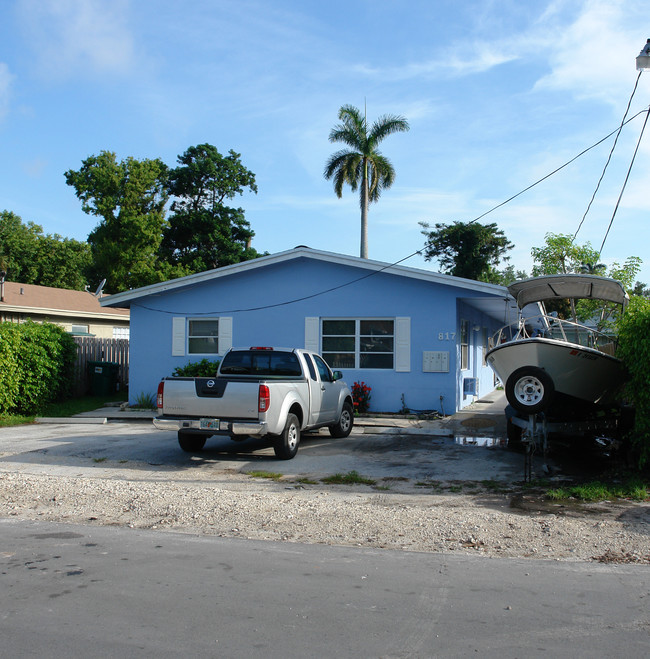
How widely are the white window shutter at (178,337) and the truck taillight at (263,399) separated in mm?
8901

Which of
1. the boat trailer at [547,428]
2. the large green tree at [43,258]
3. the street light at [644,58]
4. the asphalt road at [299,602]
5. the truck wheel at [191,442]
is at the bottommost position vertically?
the asphalt road at [299,602]

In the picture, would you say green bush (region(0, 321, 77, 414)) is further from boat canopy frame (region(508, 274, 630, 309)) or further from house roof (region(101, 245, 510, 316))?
boat canopy frame (region(508, 274, 630, 309))

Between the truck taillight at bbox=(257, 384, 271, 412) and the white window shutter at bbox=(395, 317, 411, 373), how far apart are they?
715 centimetres

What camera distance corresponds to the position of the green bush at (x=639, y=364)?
8859 millimetres

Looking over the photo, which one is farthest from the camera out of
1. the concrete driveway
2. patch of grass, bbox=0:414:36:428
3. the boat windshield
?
patch of grass, bbox=0:414:36:428

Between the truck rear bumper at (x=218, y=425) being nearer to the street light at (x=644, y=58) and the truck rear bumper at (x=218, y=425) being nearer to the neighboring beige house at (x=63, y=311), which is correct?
the street light at (x=644, y=58)

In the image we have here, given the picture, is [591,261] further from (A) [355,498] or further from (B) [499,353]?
(A) [355,498]

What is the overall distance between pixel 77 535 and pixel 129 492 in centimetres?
200

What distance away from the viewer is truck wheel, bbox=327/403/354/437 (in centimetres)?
1354

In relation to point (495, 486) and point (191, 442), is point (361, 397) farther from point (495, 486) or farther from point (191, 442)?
point (495, 486)

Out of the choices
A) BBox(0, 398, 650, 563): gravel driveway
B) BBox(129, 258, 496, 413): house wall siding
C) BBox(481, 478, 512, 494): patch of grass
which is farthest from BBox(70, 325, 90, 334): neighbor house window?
BBox(481, 478, 512, 494): patch of grass

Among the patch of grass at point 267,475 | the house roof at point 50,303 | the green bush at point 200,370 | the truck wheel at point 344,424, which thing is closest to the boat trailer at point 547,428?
the truck wheel at point 344,424

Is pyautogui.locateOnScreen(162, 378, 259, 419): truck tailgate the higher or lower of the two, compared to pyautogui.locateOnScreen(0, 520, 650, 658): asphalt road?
higher

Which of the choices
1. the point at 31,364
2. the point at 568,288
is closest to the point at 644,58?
the point at 568,288
